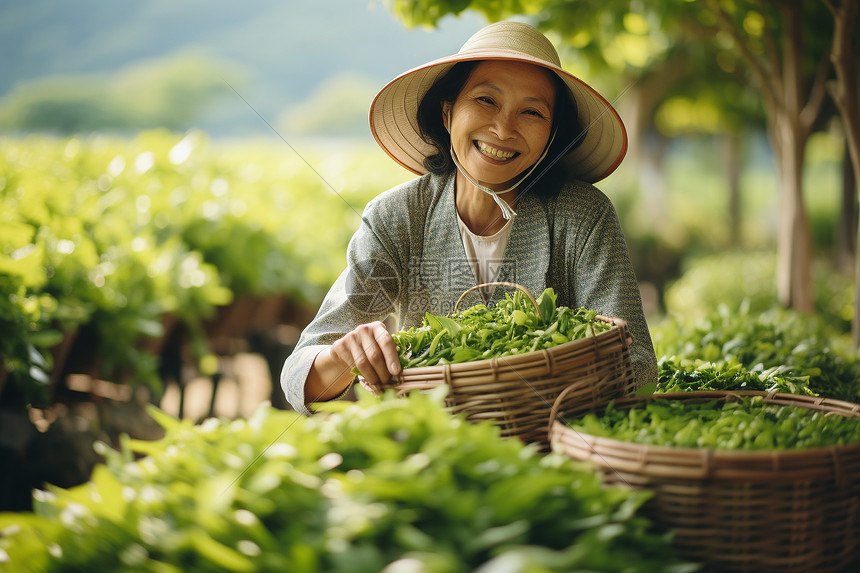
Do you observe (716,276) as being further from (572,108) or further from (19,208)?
(19,208)

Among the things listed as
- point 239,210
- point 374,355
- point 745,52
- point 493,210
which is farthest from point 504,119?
point 745,52

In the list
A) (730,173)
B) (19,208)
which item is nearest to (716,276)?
(19,208)

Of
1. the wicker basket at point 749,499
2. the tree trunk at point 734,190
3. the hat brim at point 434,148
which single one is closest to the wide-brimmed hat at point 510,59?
the hat brim at point 434,148

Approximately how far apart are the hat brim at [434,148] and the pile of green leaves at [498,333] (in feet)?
2.11

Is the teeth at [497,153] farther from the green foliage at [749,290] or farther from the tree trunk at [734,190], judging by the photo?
the tree trunk at [734,190]

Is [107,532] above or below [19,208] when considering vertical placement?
below

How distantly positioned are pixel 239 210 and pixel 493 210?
281cm

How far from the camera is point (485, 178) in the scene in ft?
6.36

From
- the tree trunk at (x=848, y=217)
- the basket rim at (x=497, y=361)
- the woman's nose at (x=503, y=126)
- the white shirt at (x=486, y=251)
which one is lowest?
the tree trunk at (x=848, y=217)

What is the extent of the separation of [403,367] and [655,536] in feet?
1.91

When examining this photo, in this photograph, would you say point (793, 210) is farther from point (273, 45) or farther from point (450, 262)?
point (450, 262)

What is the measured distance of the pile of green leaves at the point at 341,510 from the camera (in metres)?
0.88

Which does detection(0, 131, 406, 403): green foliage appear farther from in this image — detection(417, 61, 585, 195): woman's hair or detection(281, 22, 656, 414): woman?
detection(281, 22, 656, 414): woman

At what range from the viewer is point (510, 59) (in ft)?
6.03
